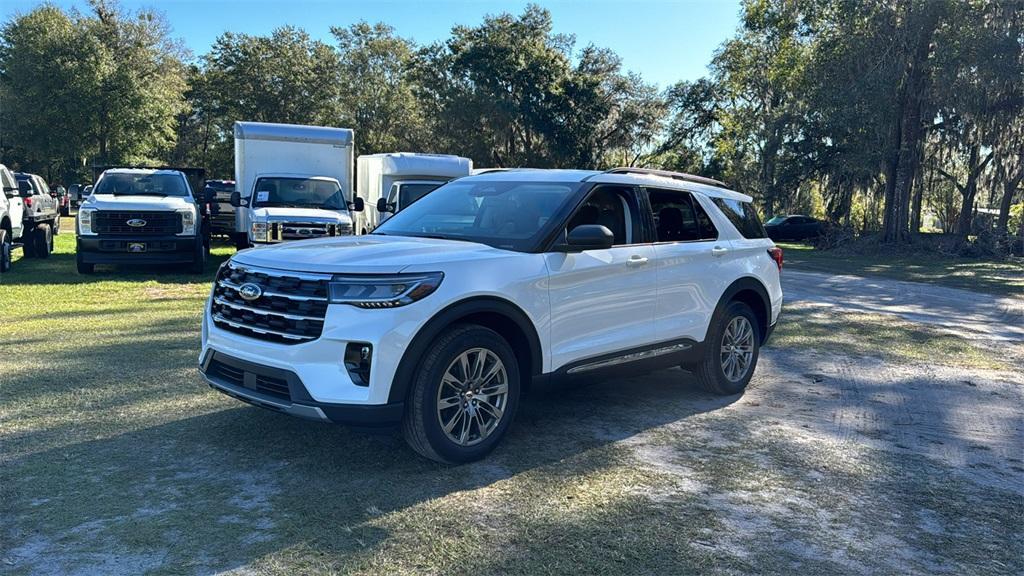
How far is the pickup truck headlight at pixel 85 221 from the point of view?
41.1 feet

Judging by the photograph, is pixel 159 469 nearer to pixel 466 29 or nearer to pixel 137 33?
pixel 466 29

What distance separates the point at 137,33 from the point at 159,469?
1631 inches

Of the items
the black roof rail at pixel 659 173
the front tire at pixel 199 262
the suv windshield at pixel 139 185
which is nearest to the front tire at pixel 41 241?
the suv windshield at pixel 139 185

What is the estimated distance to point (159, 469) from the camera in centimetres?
426

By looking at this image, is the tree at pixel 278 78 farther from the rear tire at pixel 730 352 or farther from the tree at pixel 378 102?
the rear tire at pixel 730 352

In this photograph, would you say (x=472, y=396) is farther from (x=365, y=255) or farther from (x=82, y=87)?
(x=82, y=87)

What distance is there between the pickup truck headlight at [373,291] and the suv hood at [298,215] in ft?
31.4

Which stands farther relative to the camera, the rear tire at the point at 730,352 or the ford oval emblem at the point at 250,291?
the rear tire at the point at 730,352

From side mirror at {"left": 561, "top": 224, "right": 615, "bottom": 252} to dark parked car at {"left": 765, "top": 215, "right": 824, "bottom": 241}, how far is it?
1342 inches

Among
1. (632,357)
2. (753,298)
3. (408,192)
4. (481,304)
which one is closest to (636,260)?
(632,357)

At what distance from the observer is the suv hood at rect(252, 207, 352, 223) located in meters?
13.1

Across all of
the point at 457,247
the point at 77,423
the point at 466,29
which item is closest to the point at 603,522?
the point at 457,247

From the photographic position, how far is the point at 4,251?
1311 centimetres

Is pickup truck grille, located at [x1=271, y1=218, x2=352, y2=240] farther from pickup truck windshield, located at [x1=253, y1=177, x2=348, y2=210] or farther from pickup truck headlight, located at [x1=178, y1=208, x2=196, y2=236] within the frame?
pickup truck headlight, located at [x1=178, y1=208, x2=196, y2=236]
